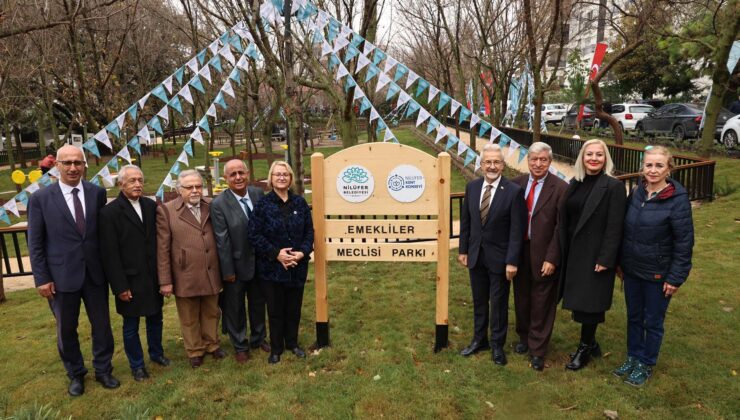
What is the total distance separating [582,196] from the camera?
358 centimetres

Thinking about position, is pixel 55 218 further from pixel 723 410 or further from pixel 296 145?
pixel 723 410

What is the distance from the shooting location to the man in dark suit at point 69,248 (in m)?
3.51

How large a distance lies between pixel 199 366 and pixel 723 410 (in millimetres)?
4033

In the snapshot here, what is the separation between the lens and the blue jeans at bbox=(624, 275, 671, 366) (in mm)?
3457

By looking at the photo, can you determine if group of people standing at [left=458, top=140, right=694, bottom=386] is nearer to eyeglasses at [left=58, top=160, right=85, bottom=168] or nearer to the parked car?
eyeglasses at [left=58, top=160, right=85, bottom=168]

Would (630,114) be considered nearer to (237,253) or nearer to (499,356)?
(499,356)

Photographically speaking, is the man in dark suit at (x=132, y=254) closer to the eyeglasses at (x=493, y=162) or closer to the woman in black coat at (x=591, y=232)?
the eyeglasses at (x=493, y=162)

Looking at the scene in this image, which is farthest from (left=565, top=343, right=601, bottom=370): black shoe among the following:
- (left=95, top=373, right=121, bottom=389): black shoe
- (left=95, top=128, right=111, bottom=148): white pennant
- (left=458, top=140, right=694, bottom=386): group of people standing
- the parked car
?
the parked car

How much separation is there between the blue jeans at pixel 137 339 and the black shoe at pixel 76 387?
1.21 ft

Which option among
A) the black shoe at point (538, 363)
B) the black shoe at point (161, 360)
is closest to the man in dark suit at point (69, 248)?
the black shoe at point (161, 360)

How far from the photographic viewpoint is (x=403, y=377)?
3.92m

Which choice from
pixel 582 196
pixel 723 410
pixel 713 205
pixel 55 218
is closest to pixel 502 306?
pixel 582 196

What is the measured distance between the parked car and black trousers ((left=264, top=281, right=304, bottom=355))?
16396 millimetres

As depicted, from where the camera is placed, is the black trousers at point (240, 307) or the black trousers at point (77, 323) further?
the black trousers at point (240, 307)
